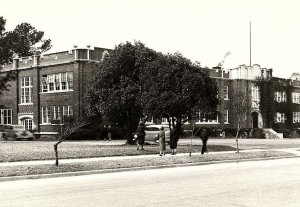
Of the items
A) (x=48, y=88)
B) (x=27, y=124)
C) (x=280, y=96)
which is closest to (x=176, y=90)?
(x=48, y=88)

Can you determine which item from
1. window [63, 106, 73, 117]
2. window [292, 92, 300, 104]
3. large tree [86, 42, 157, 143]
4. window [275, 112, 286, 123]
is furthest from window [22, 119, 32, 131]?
window [292, 92, 300, 104]

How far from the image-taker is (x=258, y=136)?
198 ft

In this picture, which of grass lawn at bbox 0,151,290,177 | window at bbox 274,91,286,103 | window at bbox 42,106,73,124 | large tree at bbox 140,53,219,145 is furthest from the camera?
window at bbox 274,91,286,103

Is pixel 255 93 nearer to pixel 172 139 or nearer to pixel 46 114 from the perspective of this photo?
pixel 46 114

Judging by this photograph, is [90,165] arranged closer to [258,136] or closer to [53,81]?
[53,81]

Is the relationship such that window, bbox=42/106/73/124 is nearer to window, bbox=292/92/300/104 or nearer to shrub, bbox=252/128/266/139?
shrub, bbox=252/128/266/139

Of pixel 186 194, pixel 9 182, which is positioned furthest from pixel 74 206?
pixel 9 182

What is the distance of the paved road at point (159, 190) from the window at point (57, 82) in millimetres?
33686

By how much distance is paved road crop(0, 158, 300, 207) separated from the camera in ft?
34.3

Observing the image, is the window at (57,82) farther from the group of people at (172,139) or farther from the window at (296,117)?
the window at (296,117)

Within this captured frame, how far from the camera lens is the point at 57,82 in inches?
1997

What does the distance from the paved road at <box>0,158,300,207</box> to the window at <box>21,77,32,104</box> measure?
1512 inches

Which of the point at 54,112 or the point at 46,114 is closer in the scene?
the point at 54,112

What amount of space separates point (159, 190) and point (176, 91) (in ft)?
58.1
